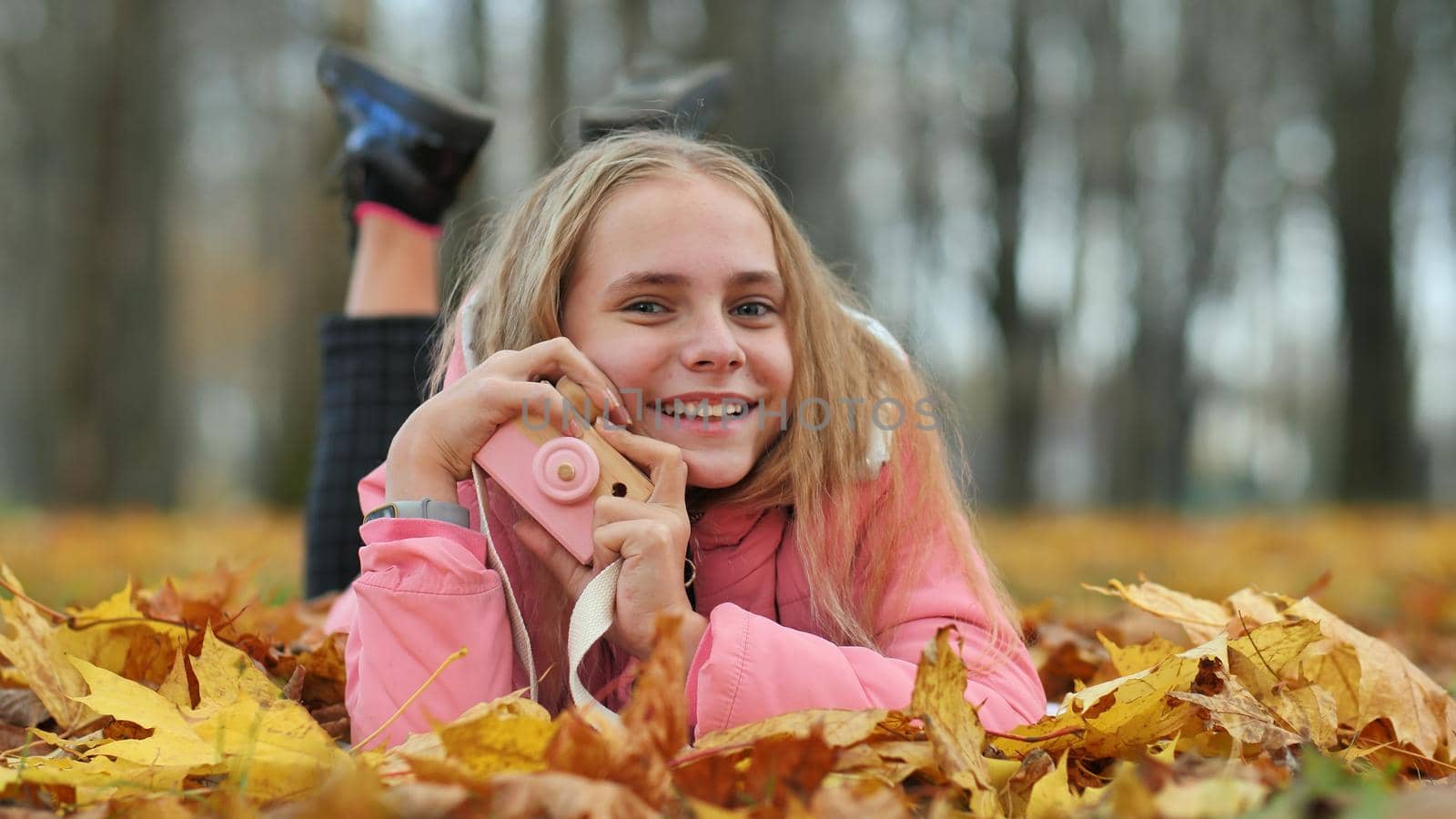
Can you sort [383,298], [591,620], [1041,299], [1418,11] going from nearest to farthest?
[591,620], [383,298], [1418,11], [1041,299]

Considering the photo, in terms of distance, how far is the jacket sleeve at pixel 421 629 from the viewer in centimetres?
162

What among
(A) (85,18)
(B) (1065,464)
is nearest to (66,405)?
(A) (85,18)

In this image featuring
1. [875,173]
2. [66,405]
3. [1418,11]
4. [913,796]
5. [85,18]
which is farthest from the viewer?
[875,173]

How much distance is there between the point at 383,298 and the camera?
3168mm

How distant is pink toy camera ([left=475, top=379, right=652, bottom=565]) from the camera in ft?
5.49

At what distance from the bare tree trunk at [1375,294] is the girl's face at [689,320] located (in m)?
13.0

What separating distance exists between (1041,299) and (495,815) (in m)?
15.0

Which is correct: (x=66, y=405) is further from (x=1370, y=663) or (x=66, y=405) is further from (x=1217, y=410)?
(x=1217, y=410)

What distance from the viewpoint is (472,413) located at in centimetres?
169

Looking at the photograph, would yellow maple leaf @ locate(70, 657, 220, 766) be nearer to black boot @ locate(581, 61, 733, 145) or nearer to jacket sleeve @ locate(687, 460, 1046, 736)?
jacket sleeve @ locate(687, 460, 1046, 736)

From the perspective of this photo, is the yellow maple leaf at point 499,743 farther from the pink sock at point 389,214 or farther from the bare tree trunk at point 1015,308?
the bare tree trunk at point 1015,308

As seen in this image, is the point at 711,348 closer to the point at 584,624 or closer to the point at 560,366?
the point at 560,366

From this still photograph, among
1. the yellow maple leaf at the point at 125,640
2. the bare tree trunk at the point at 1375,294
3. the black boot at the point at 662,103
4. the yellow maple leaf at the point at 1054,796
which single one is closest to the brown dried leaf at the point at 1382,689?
the yellow maple leaf at the point at 1054,796

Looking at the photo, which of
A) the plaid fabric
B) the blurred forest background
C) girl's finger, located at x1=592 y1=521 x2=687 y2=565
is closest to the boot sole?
the plaid fabric
